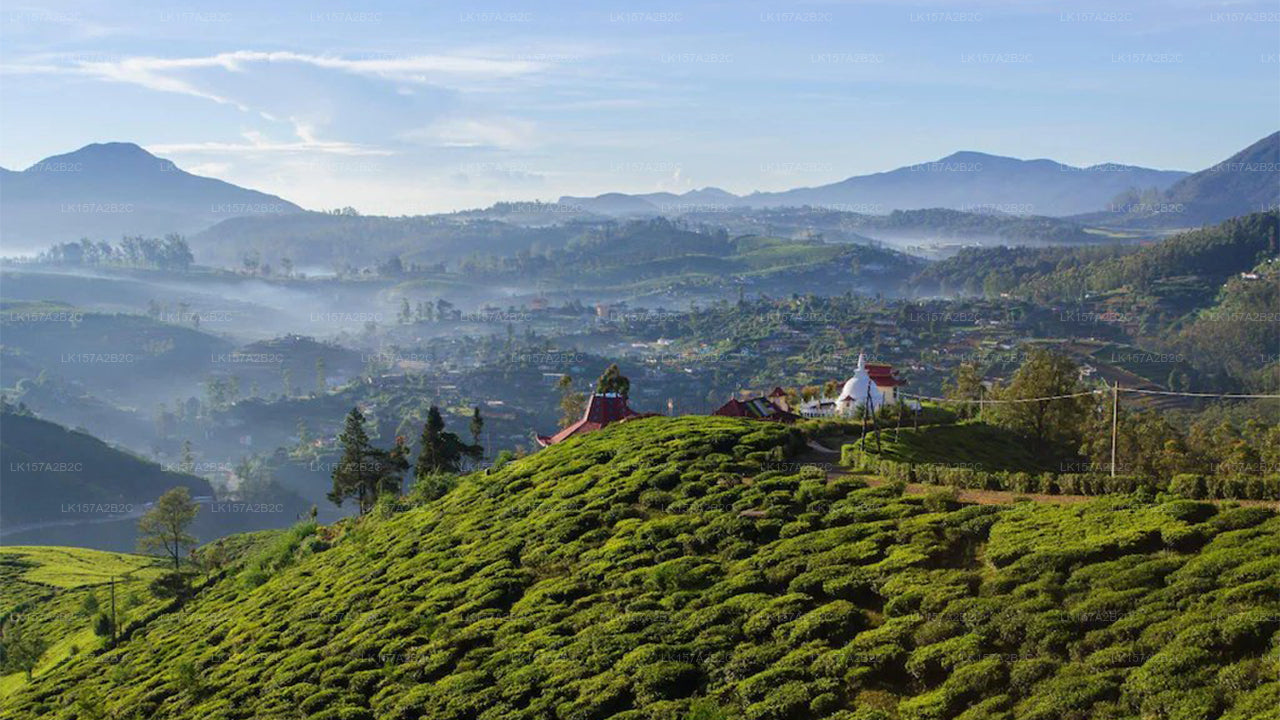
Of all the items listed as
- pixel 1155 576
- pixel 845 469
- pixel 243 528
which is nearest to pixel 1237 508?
pixel 1155 576

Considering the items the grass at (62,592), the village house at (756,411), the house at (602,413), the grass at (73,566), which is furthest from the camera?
the grass at (73,566)

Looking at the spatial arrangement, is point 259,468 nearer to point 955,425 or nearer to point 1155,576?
point 955,425

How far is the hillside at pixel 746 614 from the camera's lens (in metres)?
21.4

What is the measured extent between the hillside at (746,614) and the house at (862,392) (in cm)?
1810

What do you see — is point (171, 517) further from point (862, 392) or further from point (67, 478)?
point (67, 478)

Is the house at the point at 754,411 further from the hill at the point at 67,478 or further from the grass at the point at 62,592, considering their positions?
the hill at the point at 67,478

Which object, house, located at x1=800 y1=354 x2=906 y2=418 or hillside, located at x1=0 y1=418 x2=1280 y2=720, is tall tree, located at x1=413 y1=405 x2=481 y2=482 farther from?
house, located at x1=800 y1=354 x2=906 y2=418

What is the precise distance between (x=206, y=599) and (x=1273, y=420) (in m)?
125

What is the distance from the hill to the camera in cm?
17525

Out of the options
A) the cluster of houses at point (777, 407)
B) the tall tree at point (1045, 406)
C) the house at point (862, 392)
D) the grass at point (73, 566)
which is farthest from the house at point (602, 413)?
the grass at point (73, 566)

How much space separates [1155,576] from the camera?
23.5m

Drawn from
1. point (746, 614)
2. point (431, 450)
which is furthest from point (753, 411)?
point (746, 614)

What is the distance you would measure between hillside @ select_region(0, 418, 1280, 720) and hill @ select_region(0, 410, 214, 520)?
146m

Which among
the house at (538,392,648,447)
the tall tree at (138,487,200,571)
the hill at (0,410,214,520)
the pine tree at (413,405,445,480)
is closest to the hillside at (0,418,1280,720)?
the house at (538,392,648,447)
